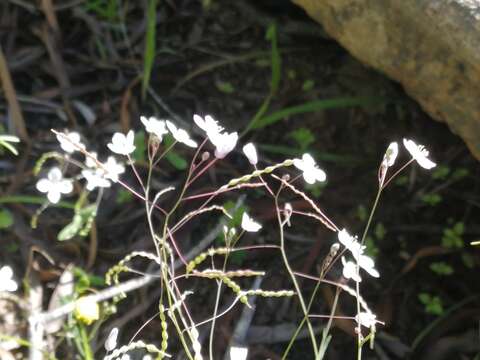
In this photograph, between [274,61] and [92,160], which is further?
[274,61]

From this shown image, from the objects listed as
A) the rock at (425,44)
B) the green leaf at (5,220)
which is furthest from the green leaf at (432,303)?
the green leaf at (5,220)

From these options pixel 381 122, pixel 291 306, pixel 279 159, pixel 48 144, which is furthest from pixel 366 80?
pixel 48 144

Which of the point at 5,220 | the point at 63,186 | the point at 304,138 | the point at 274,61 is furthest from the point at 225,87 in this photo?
the point at 63,186

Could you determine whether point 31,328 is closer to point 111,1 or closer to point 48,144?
point 48,144

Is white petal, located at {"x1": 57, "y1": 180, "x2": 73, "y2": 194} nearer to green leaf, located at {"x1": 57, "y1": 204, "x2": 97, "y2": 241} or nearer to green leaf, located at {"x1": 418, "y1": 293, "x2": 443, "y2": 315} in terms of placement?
green leaf, located at {"x1": 57, "y1": 204, "x2": 97, "y2": 241}

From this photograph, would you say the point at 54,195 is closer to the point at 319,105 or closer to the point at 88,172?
the point at 88,172

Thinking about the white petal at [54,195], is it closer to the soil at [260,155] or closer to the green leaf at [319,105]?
the soil at [260,155]
